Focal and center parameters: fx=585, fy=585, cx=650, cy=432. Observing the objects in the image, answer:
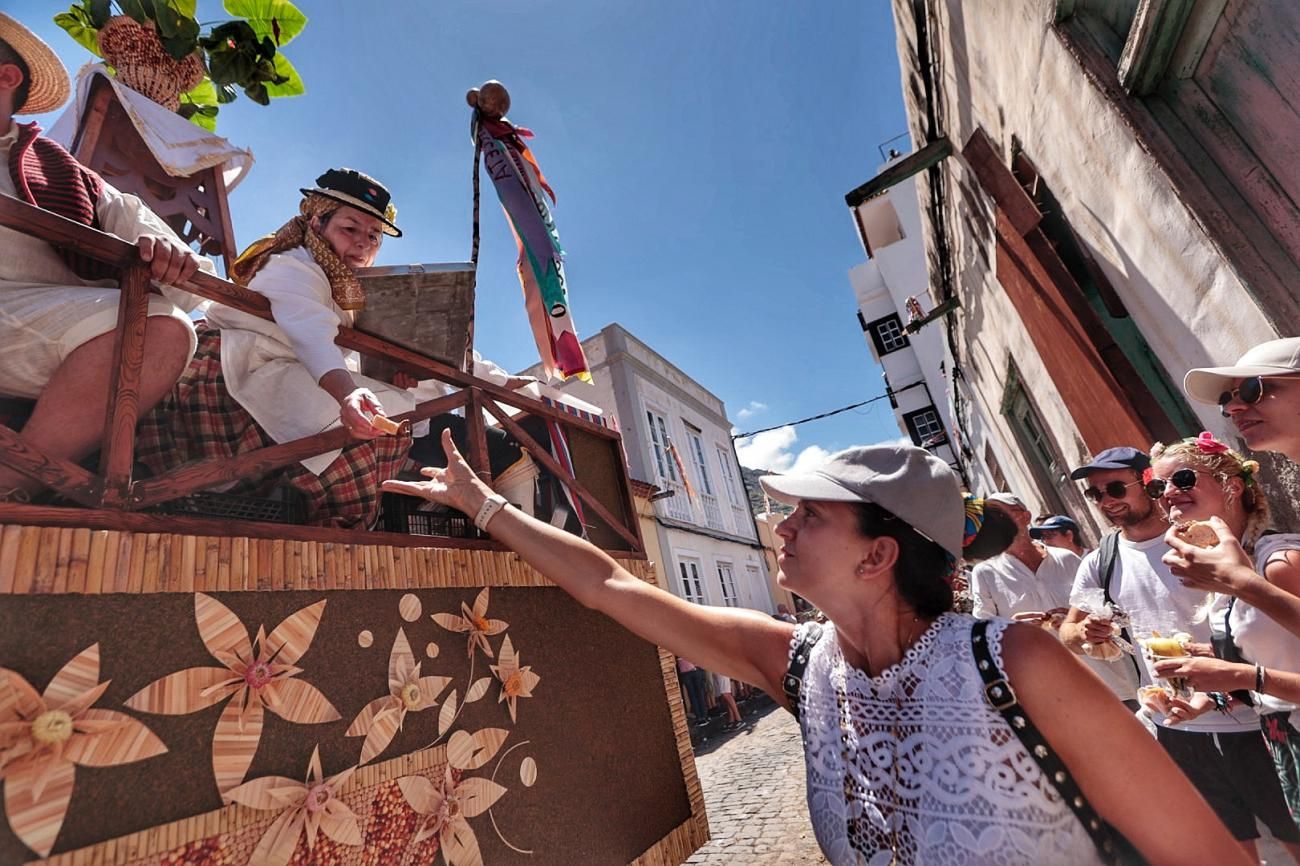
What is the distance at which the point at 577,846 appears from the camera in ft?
7.89

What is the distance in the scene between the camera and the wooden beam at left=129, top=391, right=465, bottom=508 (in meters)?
1.65

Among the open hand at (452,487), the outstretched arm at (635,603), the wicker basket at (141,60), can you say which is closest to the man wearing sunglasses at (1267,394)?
the outstretched arm at (635,603)

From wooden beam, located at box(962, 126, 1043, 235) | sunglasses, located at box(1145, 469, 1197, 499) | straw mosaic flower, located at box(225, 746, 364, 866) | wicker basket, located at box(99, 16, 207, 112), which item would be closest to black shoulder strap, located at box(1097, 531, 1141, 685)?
sunglasses, located at box(1145, 469, 1197, 499)

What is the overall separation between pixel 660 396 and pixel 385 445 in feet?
54.6

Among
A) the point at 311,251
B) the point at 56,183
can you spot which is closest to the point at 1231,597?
the point at 311,251

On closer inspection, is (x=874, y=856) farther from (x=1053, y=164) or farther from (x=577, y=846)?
(x=1053, y=164)

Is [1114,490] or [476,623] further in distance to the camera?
[1114,490]

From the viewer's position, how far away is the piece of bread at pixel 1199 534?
213cm

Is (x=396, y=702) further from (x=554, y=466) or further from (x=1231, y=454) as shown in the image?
(x=1231, y=454)

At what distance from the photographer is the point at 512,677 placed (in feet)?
7.98

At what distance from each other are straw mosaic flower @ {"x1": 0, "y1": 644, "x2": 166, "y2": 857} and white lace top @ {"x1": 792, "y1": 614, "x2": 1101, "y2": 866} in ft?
5.93

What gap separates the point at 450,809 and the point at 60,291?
84.3 inches

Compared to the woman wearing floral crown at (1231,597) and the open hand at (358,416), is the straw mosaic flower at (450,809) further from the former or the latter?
the woman wearing floral crown at (1231,597)

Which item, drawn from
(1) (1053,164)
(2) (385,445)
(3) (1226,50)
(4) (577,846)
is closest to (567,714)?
(4) (577,846)
